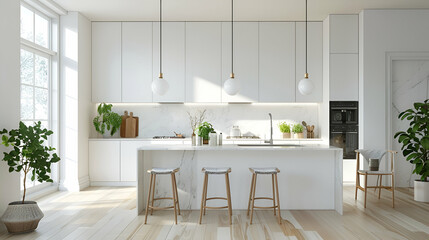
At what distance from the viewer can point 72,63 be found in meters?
6.43

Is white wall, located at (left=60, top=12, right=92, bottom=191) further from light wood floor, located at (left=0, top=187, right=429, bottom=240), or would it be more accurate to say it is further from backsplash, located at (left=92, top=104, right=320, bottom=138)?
backsplash, located at (left=92, top=104, right=320, bottom=138)

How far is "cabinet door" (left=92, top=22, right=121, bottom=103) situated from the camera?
277 inches

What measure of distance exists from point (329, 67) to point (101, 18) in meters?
4.04

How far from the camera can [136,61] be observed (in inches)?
278

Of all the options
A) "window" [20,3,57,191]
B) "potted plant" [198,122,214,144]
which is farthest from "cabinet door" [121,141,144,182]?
"potted plant" [198,122,214,144]

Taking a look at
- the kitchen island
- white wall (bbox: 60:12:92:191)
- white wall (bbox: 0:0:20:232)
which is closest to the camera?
white wall (bbox: 0:0:20:232)

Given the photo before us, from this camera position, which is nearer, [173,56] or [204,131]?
[204,131]

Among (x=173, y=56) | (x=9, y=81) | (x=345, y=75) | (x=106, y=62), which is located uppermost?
(x=173, y=56)

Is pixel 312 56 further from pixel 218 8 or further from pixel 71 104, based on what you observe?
pixel 71 104

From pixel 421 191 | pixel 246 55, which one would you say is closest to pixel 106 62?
pixel 246 55

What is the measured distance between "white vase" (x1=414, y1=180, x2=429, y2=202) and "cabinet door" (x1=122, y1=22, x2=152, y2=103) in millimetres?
4510

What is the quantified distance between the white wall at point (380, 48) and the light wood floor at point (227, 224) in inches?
51.2

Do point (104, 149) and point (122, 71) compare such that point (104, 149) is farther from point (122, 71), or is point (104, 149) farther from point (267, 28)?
point (267, 28)

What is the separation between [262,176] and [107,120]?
323 cm
